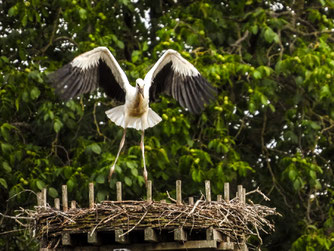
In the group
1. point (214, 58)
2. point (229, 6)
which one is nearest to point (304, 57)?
point (214, 58)

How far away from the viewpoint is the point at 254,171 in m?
11.3

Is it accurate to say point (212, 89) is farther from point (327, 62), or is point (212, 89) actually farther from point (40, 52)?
point (40, 52)

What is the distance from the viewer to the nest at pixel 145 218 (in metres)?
7.62

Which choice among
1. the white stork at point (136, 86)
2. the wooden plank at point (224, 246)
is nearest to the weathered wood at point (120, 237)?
the wooden plank at point (224, 246)

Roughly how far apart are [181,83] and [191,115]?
4.31 feet

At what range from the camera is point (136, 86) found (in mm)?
9789

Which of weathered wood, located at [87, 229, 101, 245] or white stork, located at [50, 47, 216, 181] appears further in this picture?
white stork, located at [50, 47, 216, 181]

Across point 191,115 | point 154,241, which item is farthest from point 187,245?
point 191,115

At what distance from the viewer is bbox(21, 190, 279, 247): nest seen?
7.62m

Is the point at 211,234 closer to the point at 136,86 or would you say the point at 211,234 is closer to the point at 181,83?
the point at 136,86

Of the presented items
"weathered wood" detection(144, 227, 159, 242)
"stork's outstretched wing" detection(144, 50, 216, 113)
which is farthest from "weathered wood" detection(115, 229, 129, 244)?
"stork's outstretched wing" detection(144, 50, 216, 113)

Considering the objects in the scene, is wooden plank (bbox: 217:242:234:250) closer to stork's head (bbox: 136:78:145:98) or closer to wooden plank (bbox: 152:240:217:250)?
wooden plank (bbox: 152:240:217:250)

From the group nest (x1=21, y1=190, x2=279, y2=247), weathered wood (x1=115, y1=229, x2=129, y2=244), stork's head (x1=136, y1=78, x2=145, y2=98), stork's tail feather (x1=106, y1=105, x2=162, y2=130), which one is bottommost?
weathered wood (x1=115, y1=229, x2=129, y2=244)

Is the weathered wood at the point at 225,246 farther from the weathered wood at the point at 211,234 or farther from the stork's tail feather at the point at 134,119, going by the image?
the stork's tail feather at the point at 134,119
